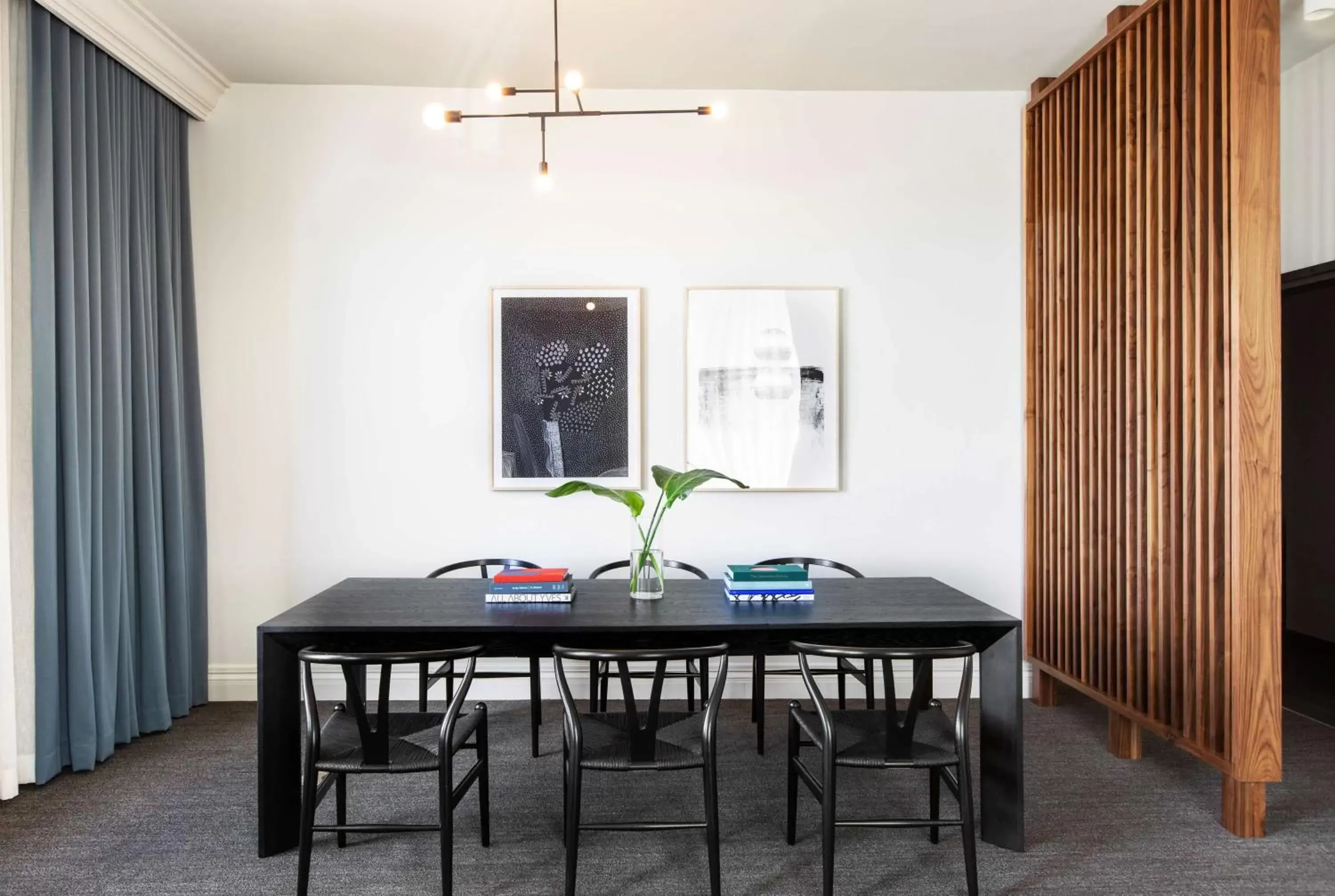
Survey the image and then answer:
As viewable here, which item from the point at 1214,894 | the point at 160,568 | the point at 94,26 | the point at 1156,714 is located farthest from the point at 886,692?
the point at 94,26

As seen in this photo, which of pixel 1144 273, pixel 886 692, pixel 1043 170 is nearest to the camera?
pixel 886 692

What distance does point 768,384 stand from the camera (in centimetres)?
408

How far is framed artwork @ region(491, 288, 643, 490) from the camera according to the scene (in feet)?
13.3

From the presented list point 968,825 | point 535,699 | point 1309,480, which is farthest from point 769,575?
point 1309,480

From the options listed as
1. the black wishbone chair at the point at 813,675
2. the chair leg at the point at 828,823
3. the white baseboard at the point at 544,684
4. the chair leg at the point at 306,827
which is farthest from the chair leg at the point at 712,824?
Answer: the white baseboard at the point at 544,684

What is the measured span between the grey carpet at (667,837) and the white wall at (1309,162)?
90.4 inches

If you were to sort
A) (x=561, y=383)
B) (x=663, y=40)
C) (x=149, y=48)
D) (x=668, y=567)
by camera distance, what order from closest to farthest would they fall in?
(x=149, y=48) → (x=663, y=40) → (x=668, y=567) → (x=561, y=383)

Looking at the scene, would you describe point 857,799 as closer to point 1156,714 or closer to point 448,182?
point 1156,714

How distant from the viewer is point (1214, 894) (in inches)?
91.8

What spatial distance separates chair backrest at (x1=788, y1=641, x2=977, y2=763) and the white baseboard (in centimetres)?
174

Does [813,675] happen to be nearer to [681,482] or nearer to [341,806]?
[681,482]

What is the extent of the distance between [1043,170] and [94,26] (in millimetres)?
4260

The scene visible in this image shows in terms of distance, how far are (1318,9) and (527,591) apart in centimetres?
384

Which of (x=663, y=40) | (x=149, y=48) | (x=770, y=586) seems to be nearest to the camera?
(x=770, y=586)
